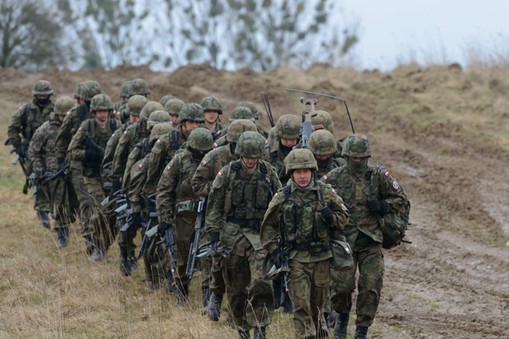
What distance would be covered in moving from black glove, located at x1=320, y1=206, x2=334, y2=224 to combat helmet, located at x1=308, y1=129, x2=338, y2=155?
1.43 metres

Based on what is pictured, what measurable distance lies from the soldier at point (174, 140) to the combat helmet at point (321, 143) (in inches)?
82.6

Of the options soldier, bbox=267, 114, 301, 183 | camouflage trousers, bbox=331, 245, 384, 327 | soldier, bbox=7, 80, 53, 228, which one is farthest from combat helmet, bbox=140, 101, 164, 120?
camouflage trousers, bbox=331, 245, 384, 327

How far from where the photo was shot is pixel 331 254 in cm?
959

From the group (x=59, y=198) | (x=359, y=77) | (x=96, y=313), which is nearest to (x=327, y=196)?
(x=96, y=313)

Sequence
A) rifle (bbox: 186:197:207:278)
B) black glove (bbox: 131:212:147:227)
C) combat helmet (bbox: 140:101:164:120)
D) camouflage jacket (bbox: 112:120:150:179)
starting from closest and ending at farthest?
1. rifle (bbox: 186:197:207:278)
2. black glove (bbox: 131:212:147:227)
3. camouflage jacket (bbox: 112:120:150:179)
4. combat helmet (bbox: 140:101:164:120)

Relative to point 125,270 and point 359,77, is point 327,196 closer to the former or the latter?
point 125,270

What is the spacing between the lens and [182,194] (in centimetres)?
1184

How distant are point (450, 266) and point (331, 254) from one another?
455 cm

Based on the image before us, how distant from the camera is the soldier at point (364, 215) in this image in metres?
10.3

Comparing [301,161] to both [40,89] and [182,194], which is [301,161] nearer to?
[182,194]

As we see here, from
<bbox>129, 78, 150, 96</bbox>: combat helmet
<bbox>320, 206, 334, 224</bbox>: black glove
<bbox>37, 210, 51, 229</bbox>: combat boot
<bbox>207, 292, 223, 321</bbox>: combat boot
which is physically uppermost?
<bbox>129, 78, 150, 96</bbox>: combat helmet

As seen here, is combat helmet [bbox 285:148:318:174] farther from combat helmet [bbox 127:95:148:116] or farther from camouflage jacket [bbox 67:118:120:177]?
camouflage jacket [bbox 67:118:120:177]

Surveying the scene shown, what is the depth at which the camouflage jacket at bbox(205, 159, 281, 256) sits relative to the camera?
1030 centimetres

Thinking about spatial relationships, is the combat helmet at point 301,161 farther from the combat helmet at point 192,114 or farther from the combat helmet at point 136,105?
the combat helmet at point 136,105
